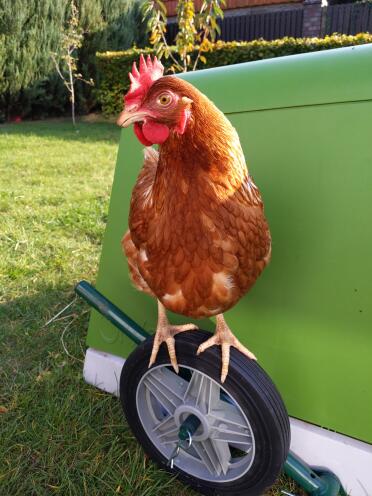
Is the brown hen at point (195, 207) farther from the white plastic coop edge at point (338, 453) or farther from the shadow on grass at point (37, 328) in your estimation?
the shadow on grass at point (37, 328)

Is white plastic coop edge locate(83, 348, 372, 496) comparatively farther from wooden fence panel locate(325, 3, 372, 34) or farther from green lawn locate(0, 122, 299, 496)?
wooden fence panel locate(325, 3, 372, 34)

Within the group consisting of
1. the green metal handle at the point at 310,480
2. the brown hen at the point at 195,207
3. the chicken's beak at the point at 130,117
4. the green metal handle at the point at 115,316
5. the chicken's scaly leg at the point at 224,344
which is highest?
the chicken's beak at the point at 130,117

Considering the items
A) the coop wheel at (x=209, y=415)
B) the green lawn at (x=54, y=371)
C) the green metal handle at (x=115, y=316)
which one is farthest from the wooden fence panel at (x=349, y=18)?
the coop wheel at (x=209, y=415)

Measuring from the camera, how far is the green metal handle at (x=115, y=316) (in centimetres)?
136

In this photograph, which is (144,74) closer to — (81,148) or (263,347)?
(263,347)

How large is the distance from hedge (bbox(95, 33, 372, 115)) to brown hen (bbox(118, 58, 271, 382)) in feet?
22.4

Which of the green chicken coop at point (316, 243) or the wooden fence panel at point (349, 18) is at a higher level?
the wooden fence panel at point (349, 18)

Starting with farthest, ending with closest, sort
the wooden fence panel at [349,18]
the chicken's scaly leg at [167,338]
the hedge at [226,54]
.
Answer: the wooden fence panel at [349,18]
the hedge at [226,54]
the chicken's scaly leg at [167,338]

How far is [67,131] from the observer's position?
314 inches

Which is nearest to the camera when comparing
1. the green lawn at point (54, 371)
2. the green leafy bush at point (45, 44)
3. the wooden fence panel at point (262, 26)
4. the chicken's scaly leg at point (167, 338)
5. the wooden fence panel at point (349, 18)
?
the chicken's scaly leg at point (167, 338)

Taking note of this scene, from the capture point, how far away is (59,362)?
1.87 metres

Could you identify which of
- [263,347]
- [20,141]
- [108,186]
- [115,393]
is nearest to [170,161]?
[263,347]

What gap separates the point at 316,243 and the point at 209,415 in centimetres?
58

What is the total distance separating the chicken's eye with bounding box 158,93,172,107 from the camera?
89 centimetres
